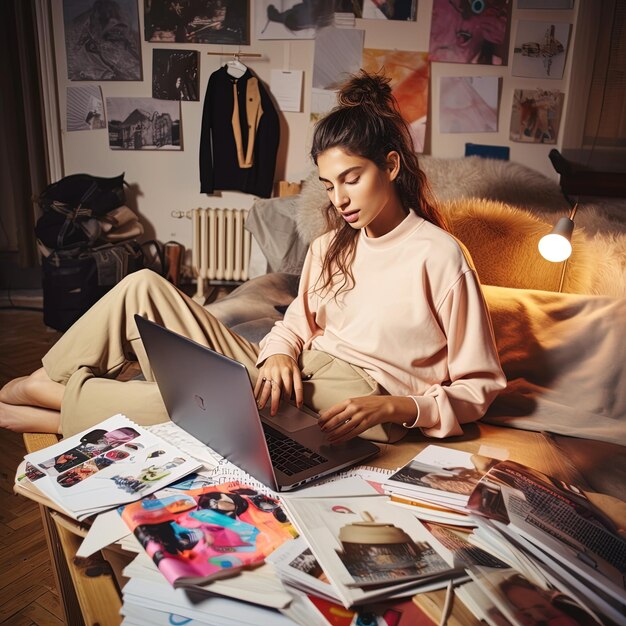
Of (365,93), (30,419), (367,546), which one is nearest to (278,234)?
(365,93)

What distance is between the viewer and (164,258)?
139 inches

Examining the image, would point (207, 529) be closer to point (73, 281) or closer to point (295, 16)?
point (73, 281)

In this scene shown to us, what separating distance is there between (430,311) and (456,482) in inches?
14.3

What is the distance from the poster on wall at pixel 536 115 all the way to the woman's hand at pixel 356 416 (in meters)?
2.85

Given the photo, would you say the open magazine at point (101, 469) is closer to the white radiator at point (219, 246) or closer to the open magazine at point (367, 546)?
the open magazine at point (367, 546)

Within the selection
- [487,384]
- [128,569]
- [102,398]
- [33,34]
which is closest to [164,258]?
[33,34]

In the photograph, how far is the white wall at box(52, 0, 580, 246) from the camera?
10.5ft

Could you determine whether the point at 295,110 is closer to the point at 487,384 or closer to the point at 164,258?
the point at 164,258

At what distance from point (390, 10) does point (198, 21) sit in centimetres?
111

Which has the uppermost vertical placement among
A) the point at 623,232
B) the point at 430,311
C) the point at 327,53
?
the point at 327,53

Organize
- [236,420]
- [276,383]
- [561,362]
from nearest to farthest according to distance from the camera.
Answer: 1. [236,420]
2. [276,383]
3. [561,362]

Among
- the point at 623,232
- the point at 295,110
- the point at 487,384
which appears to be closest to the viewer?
the point at 487,384

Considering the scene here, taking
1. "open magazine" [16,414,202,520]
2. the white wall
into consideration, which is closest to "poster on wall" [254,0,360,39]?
the white wall

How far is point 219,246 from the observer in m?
3.46
